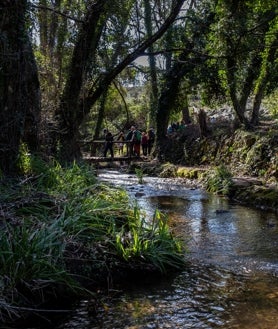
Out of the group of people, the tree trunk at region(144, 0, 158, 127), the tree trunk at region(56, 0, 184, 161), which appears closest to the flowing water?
the tree trunk at region(56, 0, 184, 161)

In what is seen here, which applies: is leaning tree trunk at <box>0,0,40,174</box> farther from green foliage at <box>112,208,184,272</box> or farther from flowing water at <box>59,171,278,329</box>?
flowing water at <box>59,171,278,329</box>

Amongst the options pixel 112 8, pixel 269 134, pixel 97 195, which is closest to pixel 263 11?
pixel 269 134

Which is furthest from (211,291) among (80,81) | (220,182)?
(220,182)

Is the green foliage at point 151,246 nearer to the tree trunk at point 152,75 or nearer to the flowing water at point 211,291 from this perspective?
the flowing water at point 211,291

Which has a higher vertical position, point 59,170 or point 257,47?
point 257,47

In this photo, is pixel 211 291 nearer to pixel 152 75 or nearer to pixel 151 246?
pixel 151 246

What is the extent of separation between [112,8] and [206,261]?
8.29 metres

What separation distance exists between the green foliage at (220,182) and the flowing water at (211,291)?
436 centimetres

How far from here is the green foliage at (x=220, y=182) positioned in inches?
544

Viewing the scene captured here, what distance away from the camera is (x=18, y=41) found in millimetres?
8297

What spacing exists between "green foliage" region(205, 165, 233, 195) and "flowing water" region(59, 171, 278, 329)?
172 inches

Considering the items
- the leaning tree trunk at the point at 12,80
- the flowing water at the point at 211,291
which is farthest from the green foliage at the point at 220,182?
the leaning tree trunk at the point at 12,80

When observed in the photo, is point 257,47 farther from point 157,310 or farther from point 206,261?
point 157,310

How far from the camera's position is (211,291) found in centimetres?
532
